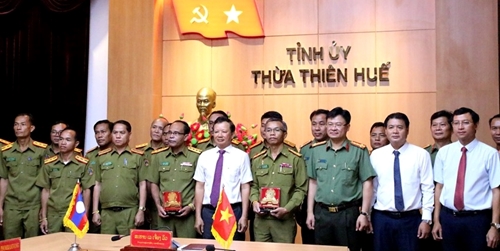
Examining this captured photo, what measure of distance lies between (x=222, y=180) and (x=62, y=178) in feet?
4.71

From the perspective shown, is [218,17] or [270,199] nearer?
[270,199]

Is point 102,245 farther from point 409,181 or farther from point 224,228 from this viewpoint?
point 409,181

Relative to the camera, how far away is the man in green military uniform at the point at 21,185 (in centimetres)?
478

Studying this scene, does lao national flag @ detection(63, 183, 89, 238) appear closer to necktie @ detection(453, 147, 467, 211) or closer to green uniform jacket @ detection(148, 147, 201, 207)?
green uniform jacket @ detection(148, 147, 201, 207)

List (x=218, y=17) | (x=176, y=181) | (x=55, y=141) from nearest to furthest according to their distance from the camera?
1. (x=176, y=181)
2. (x=55, y=141)
3. (x=218, y=17)

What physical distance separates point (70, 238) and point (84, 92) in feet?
14.2

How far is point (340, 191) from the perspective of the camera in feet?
12.6

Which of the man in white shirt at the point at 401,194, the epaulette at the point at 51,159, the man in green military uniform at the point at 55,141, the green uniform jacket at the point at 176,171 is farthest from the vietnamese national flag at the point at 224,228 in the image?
the man in green military uniform at the point at 55,141

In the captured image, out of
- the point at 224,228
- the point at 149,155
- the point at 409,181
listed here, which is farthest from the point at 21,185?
the point at 409,181

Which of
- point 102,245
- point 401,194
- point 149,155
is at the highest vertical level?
point 149,155

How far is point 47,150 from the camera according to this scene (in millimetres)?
5039

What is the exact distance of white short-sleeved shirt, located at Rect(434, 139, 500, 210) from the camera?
357cm

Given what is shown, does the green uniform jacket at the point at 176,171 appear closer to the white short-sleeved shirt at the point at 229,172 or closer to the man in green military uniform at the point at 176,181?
the man in green military uniform at the point at 176,181

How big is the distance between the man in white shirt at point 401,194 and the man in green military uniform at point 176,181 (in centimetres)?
140
